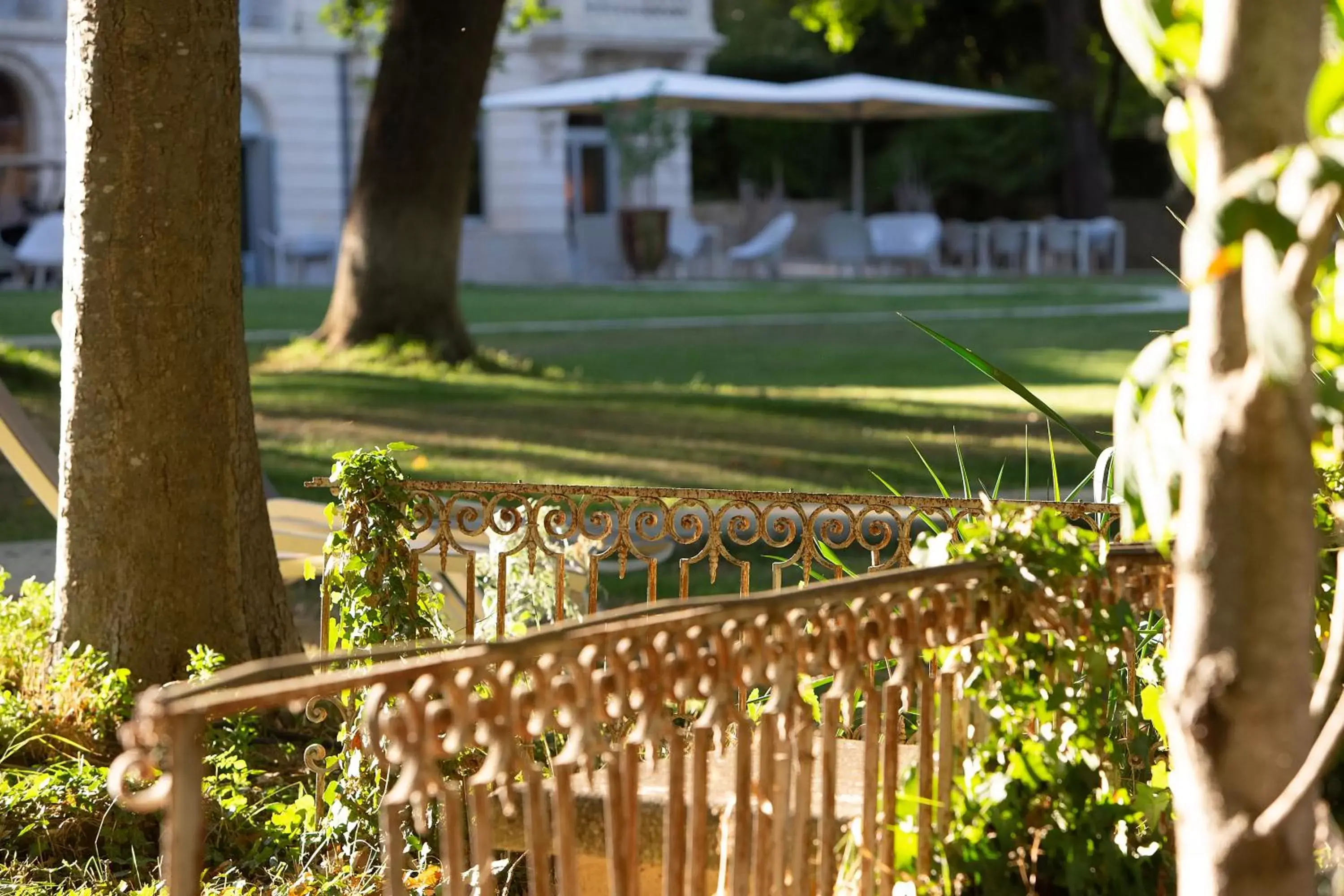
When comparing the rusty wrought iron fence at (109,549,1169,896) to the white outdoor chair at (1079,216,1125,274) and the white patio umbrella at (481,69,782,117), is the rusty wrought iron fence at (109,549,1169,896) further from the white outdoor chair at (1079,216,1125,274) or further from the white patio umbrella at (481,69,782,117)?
the white outdoor chair at (1079,216,1125,274)

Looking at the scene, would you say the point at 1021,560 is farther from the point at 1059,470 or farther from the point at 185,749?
the point at 1059,470

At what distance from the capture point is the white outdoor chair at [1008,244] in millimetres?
32031

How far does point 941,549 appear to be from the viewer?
289 cm

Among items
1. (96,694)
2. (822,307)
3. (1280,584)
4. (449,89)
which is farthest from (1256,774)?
(822,307)

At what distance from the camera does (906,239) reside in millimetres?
30812

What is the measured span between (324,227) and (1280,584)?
31.4 meters

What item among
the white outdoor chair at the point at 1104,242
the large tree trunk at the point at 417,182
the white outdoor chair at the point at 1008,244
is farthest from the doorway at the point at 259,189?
the large tree trunk at the point at 417,182

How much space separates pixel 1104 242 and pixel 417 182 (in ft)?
70.0

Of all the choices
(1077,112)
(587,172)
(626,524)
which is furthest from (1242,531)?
(587,172)

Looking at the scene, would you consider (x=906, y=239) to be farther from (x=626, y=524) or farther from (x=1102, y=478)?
(x=1102, y=478)

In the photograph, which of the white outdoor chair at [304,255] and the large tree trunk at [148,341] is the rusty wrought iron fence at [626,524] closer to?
the large tree trunk at [148,341]

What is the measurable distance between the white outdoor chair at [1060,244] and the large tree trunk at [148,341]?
91.8 feet

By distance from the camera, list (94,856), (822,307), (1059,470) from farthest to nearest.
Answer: (822,307), (1059,470), (94,856)

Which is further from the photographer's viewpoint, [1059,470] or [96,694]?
[1059,470]
